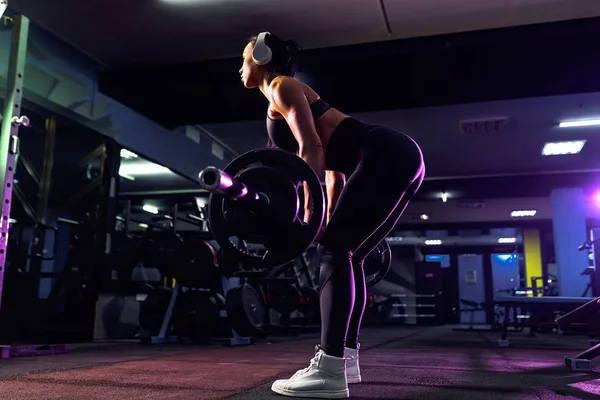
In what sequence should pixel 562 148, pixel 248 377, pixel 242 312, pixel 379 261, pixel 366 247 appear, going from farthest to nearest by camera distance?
pixel 562 148, pixel 242 312, pixel 379 261, pixel 248 377, pixel 366 247

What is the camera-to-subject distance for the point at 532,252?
11438 mm

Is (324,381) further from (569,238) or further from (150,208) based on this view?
(150,208)

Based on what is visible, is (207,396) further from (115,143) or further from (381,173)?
(115,143)

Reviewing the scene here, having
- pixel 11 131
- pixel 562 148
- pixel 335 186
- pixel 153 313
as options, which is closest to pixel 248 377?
pixel 335 186

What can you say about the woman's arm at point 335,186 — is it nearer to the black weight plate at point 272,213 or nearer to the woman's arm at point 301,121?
the woman's arm at point 301,121

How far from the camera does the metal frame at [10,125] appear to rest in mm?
2311

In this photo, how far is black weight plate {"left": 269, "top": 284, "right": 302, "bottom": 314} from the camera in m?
5.68

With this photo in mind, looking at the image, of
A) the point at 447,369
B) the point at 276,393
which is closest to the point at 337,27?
the point at 447,369

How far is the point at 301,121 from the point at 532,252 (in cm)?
1151

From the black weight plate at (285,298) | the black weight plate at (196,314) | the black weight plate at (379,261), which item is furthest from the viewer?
the black weight plate at (285,298)

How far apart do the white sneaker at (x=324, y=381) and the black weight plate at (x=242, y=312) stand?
7.83 ft

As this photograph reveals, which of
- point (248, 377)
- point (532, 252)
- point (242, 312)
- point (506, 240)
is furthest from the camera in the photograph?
point (532, 252)

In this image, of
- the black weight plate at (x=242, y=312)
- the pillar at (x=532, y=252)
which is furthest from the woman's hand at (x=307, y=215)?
the pillar at (x=532, y=252)

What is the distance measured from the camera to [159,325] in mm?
3902
